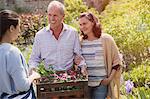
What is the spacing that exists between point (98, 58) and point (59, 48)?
1.30ft

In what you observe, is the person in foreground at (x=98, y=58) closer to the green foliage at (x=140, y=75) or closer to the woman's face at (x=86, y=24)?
the woman's face at (x=86, y=24)

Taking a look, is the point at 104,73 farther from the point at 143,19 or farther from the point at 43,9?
the point at 43,9

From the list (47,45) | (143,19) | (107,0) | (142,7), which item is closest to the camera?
(47,45)

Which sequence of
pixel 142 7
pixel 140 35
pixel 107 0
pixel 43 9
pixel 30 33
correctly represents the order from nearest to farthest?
1. pixel 140 35
2. pixel 142 7
3. pixel 30 33
4. pixel 107 0
5. pixel 43 9

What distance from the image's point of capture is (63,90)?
12.6ft

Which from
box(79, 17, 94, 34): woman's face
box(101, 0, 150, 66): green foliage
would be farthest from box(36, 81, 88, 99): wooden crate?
box(101, 0, 150, 66): green foliage

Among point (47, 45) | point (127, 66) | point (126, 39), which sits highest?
point (47, 45)

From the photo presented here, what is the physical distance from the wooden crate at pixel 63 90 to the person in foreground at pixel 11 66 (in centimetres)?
28

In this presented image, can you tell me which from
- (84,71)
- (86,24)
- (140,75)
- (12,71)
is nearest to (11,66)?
(12,71)

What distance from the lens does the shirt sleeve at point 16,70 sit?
3.31 meters

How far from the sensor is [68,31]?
4.21 m

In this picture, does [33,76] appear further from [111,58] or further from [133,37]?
[133,37]

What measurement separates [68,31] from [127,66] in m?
4.05

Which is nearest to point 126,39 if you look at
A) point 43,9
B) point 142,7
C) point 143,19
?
point 143,19
